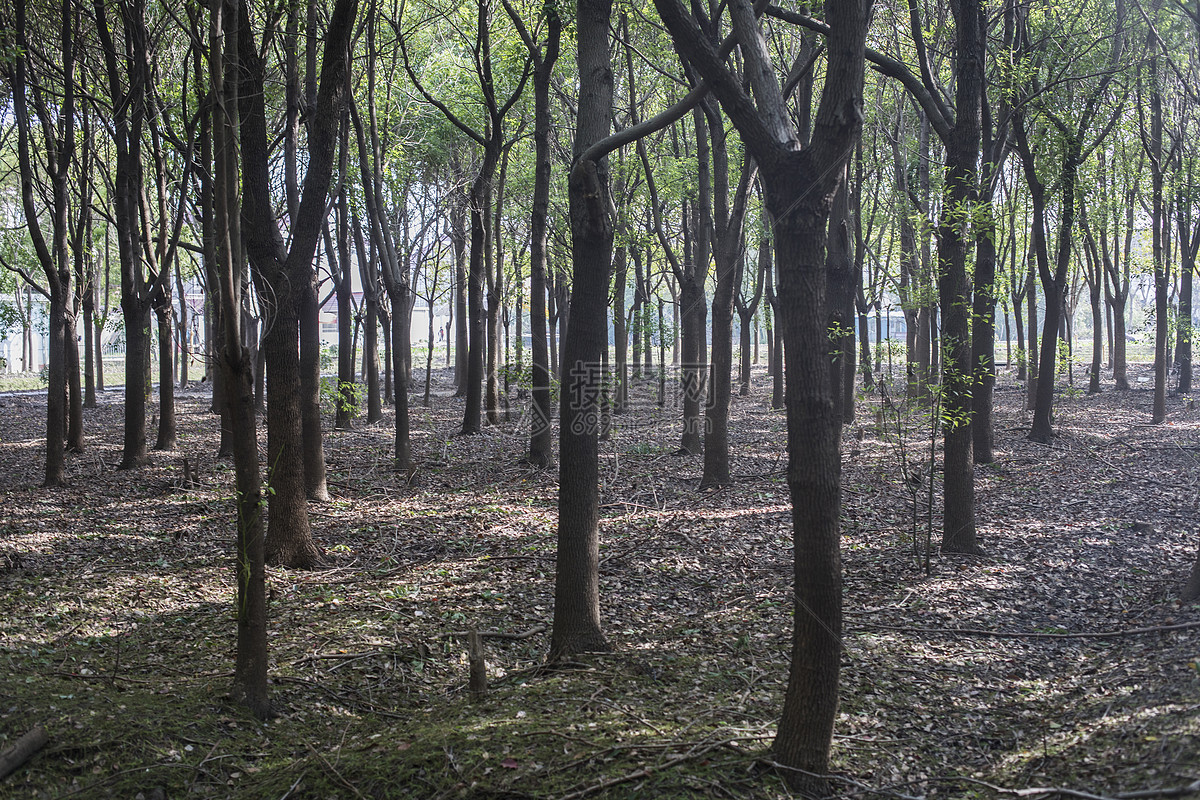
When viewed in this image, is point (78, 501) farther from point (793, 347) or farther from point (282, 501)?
point (793, 347)

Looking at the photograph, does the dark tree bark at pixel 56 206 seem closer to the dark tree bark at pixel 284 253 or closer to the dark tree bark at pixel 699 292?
the dark tree bark at pixel 284 253

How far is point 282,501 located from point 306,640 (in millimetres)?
2087

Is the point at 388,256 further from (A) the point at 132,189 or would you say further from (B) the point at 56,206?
(B) the point at 56,206

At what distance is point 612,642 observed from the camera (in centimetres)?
602

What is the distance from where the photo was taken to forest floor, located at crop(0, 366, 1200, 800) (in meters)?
4.06

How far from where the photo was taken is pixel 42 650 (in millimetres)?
5586

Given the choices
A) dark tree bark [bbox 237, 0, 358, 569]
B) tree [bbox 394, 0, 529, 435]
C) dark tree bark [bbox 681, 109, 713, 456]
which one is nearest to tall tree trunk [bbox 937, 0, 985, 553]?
dark tree bark [bbox 681, 109, 713, 456]

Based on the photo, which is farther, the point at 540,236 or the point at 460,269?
the point at 460,269

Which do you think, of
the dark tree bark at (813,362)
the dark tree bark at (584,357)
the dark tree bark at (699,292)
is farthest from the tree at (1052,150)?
the dark tree bark at (813,362)

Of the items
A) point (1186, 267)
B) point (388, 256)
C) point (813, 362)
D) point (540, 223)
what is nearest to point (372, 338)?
point (388, 256)

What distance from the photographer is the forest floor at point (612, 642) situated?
13.3 feet

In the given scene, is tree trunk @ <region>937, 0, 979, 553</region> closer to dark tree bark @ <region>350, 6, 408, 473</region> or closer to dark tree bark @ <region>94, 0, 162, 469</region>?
dark tree bark @ <region>350, 6, 408, 473</region>

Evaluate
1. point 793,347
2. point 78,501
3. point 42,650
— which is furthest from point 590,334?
point 78,501

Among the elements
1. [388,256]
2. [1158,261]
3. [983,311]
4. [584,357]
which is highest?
[1158,261]
